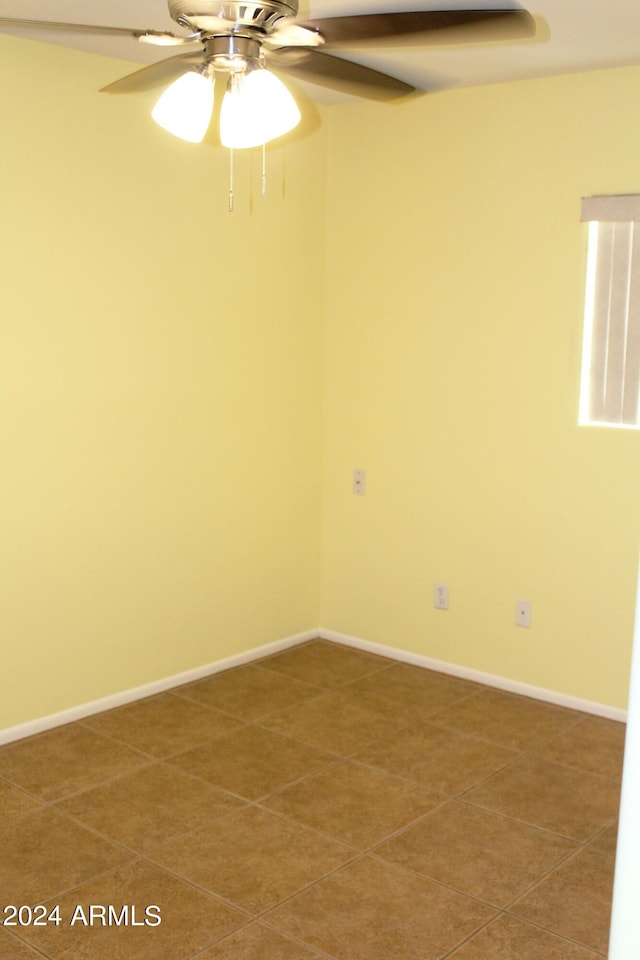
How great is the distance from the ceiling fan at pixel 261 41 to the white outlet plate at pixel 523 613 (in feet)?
7.74

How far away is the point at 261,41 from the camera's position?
2057mm

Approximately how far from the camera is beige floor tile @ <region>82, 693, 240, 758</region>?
361 centimetres

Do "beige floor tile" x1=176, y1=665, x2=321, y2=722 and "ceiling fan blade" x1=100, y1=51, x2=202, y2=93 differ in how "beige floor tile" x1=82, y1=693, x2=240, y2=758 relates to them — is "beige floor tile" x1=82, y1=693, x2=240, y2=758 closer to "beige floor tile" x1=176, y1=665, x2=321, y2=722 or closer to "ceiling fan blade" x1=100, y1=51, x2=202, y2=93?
"beige floor tile" x1=176, y1=665, x2=321, y2=722

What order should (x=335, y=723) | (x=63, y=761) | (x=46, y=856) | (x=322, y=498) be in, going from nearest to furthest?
(x=46, y=856) → (x=63, y=761) → (x=335, y=723) → (x=322, y=498)

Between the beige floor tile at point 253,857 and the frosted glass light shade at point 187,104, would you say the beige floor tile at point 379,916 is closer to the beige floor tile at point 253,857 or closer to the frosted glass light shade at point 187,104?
the beige floor tile at point 253,857

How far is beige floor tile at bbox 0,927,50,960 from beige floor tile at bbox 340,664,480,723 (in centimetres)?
178

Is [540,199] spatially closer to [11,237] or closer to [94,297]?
[94,297]

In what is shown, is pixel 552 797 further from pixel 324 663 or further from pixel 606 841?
pixel 324 663

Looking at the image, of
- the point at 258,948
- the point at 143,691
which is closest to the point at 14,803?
the point at 143,691

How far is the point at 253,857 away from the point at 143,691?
1287mm

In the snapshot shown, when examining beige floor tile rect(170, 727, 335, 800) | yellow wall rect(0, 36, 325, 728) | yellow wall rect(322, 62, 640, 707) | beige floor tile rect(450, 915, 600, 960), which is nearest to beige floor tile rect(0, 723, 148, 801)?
yellow wall rect(0, 36, 325, 728)

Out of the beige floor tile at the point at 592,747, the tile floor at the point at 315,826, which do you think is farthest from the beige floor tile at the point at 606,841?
the beige floor tile at the point at 592,747

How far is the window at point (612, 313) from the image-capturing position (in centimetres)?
364

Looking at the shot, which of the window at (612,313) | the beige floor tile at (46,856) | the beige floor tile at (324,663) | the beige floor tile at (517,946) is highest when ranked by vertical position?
the window at (612,313)
